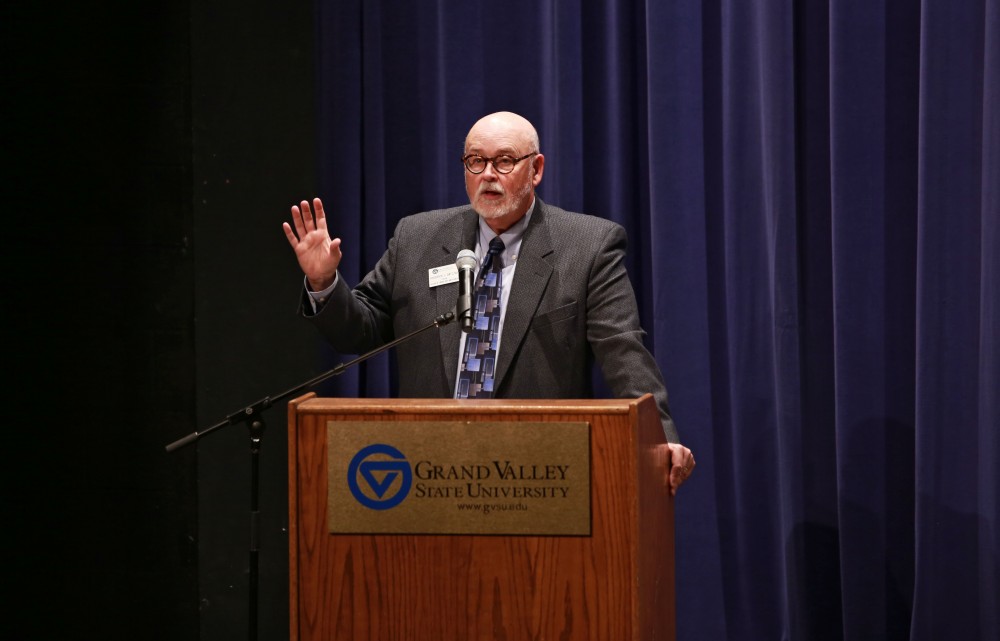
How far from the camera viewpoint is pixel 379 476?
1.78 metres

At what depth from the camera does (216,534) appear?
11.9ft

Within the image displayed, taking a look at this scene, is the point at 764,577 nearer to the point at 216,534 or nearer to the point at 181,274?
the point at 216,534

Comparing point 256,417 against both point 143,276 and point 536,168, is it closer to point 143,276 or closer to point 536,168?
point 536,168

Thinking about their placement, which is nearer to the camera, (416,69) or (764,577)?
(764,577)

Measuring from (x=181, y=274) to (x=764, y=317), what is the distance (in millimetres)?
1865

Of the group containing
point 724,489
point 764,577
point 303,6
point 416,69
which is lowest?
point 764,577

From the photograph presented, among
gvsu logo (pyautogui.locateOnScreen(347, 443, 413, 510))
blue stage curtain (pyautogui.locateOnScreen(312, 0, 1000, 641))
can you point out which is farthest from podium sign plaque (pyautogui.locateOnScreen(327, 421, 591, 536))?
blue stage curtain (pyautogui.locateOnScreen(312, 0, 1000, 641))

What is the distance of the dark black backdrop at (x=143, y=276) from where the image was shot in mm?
3600

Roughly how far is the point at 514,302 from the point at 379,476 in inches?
37.6

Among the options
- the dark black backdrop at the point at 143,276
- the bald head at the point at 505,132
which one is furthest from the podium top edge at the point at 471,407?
the dark black backdrop at the point at 143,276

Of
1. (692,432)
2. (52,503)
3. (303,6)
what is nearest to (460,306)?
(692,432)

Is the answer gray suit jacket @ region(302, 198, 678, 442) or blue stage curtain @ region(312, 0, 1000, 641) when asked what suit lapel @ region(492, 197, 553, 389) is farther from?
blue stage curtain @ region(312, 0, 1000, 641)

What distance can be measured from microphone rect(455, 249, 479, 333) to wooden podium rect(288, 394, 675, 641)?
268 mm

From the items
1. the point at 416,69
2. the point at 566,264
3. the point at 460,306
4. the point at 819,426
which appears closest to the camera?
the point at 460,306
